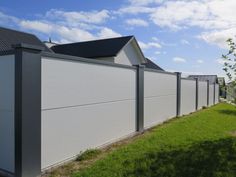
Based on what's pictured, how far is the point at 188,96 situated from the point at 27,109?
12.2 metres

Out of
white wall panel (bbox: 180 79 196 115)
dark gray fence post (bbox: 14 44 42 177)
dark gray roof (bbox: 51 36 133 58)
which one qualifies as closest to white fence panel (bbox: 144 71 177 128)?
white wall panel (bbox: 180 79 196 115)

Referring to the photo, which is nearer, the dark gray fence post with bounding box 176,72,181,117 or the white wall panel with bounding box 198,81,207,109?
the dark gray fence post with bounding box 176,72,181,117

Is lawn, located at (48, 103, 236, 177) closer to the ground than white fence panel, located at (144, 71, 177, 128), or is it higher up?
closer to the ground

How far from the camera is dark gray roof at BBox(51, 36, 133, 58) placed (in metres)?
18.6

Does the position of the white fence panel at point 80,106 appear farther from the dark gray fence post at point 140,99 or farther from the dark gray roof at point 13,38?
the dark gray roof at point 13,38

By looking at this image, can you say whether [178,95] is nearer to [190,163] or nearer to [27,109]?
[190,163]

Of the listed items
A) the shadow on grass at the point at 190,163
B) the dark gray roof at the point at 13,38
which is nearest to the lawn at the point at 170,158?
the shadow on grass at the point at 190,163

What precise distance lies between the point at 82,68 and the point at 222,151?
3.77 m

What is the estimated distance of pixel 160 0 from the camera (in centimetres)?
807

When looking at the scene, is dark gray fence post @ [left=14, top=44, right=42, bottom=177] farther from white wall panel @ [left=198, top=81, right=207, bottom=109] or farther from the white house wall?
white wall panel @ [left=198, top=81, right=207, bottom=109]

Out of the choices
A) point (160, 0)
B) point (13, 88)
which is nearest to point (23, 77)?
point (13, 88)

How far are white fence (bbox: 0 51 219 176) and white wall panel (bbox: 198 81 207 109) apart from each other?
954 cm

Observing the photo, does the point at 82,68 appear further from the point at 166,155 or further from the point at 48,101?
the point at 166,155

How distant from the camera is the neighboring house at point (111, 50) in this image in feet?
60.3
